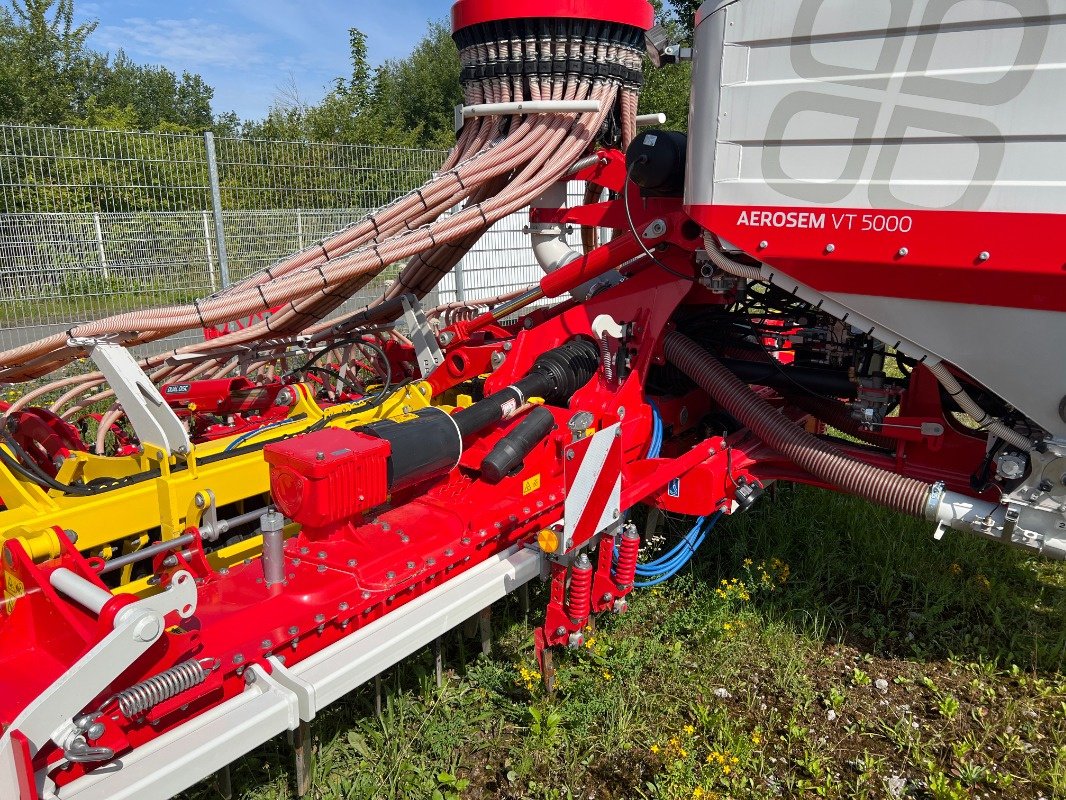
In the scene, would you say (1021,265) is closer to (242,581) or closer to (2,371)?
(242,581)

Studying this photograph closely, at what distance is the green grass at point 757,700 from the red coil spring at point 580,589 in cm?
30

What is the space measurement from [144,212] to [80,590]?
20.7 ft

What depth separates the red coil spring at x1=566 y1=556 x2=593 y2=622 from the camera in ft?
8.38

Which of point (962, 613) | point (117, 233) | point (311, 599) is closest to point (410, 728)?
point (311, 599)

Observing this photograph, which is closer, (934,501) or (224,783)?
(224,783)

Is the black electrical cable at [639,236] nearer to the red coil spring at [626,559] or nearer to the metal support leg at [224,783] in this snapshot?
the red coil spring at [626,559]

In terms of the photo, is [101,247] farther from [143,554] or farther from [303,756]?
[303,756]

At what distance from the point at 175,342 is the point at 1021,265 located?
792cm

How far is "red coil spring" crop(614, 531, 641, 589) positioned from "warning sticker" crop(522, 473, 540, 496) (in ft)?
1.27

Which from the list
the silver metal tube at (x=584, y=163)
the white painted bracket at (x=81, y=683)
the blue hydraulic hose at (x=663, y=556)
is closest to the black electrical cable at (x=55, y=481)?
the white painted bracket at (x=81, y=683)

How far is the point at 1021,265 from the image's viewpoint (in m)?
2.21

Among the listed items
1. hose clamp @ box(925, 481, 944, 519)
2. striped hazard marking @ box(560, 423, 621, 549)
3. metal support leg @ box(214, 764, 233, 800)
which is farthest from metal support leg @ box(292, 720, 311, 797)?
hose clamp @ box(925, 481, 944, 519)

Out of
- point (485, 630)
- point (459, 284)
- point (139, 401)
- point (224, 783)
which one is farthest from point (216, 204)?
point (224, 783)

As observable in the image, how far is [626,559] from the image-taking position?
9.10 feet
